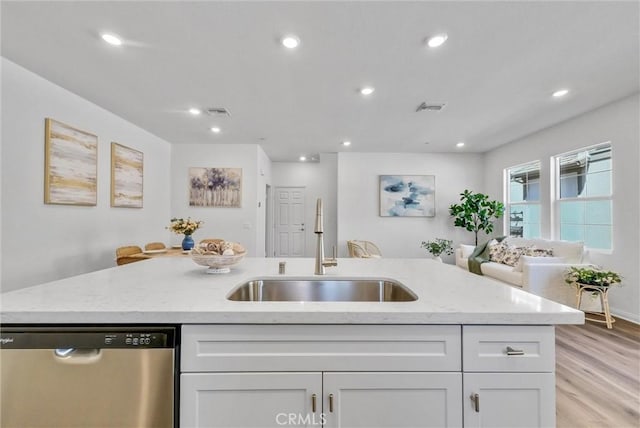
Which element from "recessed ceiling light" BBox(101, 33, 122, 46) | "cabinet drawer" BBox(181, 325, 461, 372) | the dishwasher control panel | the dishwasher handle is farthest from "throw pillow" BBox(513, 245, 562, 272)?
"recessed ceiling light" BBox(101, 33, 122, 46)

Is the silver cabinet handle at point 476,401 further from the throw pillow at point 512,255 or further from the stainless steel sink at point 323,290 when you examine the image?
the throw pillow at point 512,255

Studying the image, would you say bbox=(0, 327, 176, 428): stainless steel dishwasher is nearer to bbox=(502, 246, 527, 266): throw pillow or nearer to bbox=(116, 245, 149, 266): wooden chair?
bbox=(116, 245, 149, 266): wooden chair

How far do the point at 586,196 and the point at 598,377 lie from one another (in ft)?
8.77

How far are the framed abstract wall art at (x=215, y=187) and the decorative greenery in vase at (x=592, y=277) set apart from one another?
4.88 metres

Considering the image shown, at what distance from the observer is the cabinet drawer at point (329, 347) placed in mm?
895

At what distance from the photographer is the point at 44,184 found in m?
2.68

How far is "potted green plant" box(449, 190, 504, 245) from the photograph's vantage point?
17.2ft

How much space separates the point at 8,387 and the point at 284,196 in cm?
628

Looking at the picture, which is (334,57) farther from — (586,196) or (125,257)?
(586,196)

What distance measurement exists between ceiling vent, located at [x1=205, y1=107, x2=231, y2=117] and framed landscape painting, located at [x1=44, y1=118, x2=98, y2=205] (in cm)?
136

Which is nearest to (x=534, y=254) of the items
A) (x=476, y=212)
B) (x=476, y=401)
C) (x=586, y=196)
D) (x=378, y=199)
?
(x=586, y=196)

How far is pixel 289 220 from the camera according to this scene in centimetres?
704

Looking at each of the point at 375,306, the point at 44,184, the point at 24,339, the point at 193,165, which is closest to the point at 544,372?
the point at 375,306

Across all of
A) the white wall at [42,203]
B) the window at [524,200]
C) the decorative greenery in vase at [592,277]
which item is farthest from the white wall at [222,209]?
the window at [524,200]
